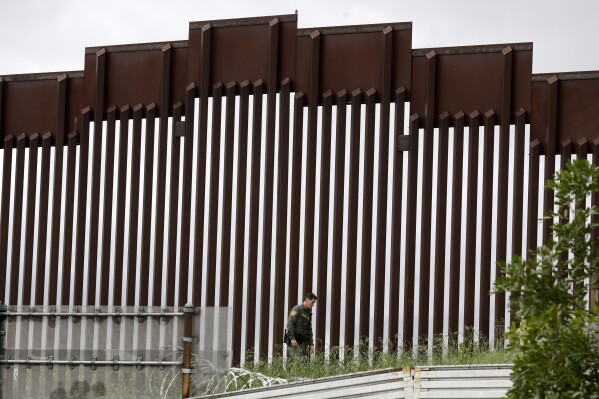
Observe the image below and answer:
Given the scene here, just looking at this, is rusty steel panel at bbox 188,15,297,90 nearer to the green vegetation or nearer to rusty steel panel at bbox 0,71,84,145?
rusty steel panel at bbox 0,71,84,145

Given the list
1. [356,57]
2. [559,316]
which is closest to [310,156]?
[356,57]

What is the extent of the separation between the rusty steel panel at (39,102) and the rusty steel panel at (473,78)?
608 centimetres

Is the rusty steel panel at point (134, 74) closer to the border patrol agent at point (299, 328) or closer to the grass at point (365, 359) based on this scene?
the border patrol agent at point (299, 328)

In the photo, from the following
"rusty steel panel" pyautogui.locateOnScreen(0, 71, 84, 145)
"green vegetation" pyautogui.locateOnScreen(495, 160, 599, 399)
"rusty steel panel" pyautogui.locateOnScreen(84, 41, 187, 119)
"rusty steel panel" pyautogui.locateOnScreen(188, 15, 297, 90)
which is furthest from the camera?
"rusty steel panel" pyautogui.locateOnScreen(0, 71, 84, 145)

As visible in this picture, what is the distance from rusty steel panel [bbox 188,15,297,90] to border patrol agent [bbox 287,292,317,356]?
3.88m

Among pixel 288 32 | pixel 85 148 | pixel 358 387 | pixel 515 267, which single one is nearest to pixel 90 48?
pixel 85 148

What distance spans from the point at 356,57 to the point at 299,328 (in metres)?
4.44

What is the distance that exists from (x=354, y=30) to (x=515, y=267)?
35.2 feet

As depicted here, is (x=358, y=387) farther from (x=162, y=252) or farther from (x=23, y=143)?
(x=23, y=143)

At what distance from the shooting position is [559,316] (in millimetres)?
9797

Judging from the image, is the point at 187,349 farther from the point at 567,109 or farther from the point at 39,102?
the point at 39,102

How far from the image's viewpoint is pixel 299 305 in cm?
1906

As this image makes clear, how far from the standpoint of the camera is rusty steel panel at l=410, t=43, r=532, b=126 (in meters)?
19.5

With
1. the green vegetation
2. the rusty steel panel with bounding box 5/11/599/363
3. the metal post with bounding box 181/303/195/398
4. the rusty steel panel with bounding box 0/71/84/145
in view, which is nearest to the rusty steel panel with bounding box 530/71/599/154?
the rusty steel panel with bounding box 5/11/599/363
